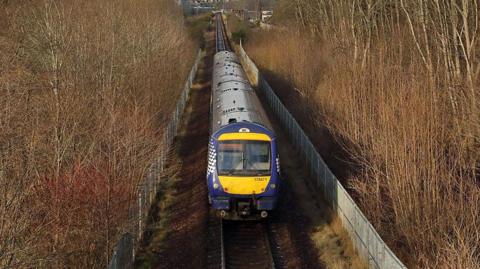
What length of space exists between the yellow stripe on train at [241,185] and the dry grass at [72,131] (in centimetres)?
218

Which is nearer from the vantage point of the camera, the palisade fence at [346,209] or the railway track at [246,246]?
the palisade fence at [346,209]

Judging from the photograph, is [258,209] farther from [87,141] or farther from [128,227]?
[87,141]

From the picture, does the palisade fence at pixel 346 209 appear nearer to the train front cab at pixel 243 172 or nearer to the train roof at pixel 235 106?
the train front cab at pixel 243 172

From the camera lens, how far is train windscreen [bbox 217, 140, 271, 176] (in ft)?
46.7

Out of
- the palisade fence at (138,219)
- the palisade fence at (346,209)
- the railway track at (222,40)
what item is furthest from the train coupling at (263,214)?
the railway track at (222,40)

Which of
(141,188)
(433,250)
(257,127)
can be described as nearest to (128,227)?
(141,188)

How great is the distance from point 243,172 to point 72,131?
14.1 ft

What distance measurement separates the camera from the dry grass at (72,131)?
9625mm

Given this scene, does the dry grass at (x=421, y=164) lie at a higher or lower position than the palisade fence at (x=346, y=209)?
higher

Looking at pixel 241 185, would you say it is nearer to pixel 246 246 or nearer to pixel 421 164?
pixel 246 246

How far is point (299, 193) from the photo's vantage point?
58.9 feet

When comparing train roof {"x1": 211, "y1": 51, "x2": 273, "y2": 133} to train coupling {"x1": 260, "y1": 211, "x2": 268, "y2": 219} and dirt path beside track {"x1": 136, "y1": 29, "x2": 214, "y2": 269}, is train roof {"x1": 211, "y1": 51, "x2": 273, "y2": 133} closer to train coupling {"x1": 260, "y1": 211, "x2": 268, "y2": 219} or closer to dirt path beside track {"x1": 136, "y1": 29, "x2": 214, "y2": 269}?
train coupling {"x1": 260, "y1": 211, "x2": 268, "y2": 219}

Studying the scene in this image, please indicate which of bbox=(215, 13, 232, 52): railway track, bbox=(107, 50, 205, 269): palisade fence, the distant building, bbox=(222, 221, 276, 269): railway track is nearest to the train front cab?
bbox=(222, 221, 276, 269): railway track

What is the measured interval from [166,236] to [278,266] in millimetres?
3275
